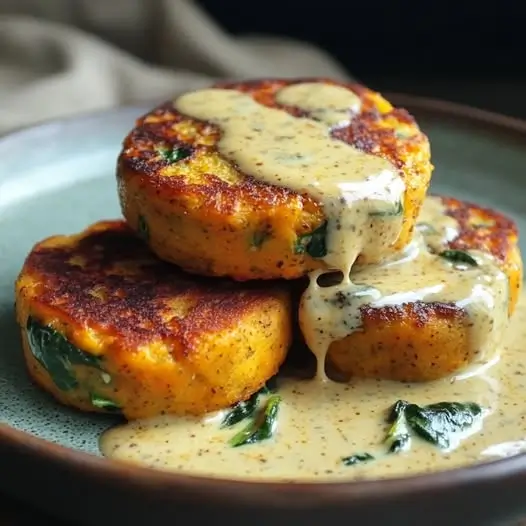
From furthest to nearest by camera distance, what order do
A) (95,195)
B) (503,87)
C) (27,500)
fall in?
1. (503,87)
2. (95,195)
3. (27,500)

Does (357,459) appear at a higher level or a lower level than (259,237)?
lower

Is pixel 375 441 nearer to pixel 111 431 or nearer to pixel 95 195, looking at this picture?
pixel 111 431

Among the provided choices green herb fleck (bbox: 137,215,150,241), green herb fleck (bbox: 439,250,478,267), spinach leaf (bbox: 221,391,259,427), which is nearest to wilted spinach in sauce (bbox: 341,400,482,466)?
spinach leaf (bbox: 221,391,259,427)

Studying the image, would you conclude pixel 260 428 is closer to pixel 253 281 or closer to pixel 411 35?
pixel 253 281

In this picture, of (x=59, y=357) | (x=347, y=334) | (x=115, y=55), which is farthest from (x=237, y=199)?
(x=115, y=55)

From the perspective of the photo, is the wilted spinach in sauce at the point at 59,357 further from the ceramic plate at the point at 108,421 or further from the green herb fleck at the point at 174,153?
the green herb fleck at the point at 174,153

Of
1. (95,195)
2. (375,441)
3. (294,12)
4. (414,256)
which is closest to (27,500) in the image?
(375,441)
